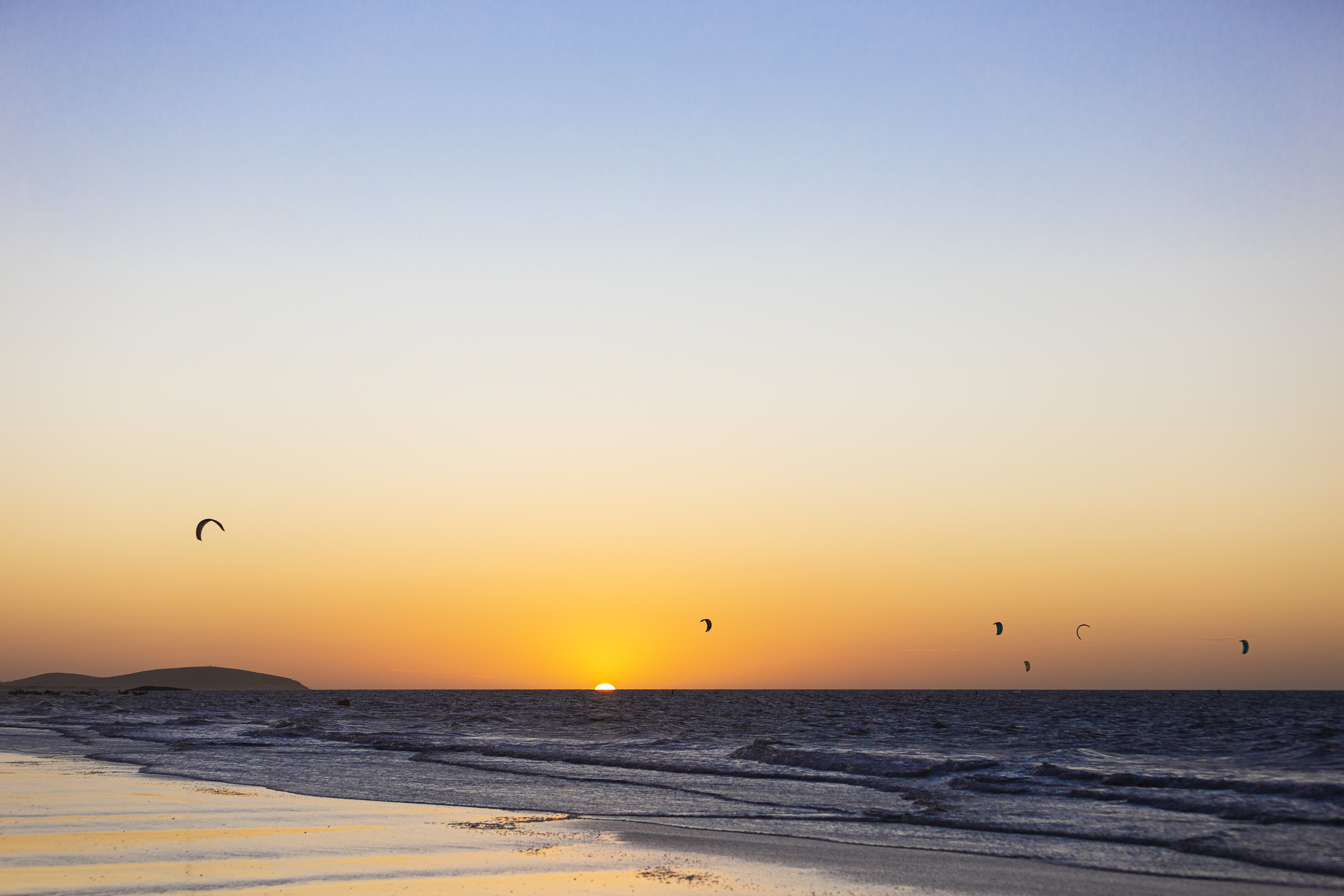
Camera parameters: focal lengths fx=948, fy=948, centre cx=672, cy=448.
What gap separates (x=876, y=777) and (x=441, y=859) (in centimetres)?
1525

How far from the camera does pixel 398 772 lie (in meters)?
24.0

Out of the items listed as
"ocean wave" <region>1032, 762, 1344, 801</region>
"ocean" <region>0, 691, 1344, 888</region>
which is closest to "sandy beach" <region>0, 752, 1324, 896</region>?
"ocean" <region>0, 691, 1344, 888</region>

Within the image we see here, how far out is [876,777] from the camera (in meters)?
23.9

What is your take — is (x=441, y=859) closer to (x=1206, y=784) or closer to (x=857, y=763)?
(x=1206, y=784)

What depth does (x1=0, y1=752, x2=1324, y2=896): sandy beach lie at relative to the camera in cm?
986

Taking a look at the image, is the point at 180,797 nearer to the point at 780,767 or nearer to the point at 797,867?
the point at 797,867

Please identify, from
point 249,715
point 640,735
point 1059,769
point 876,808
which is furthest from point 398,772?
point 249,715

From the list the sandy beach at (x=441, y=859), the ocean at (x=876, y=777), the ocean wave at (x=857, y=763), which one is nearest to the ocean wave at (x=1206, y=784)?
Answer: the ocean at (x=876, y=777)

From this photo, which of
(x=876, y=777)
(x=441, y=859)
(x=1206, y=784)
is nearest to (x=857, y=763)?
(x=876, y=777)

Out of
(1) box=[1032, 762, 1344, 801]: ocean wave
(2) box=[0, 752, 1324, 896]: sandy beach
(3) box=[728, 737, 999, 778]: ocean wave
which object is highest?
(2) box=[0, 752, 1324, 896]: sandy beach

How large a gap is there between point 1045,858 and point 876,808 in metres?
5.04

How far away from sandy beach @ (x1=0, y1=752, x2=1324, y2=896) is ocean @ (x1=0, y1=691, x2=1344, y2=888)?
3.97 ft

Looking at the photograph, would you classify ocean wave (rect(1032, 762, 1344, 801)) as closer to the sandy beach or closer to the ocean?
the ocean

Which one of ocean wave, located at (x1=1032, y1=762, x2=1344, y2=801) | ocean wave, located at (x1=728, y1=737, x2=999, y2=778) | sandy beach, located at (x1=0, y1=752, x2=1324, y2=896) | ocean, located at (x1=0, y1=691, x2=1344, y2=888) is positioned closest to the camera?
sandy beach, located at (x1=0, y1=752, x2=1324, y2=896)
